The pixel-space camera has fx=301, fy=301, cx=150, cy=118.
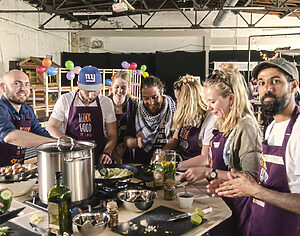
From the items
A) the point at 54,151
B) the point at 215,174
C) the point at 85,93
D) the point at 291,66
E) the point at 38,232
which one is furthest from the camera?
the point at 85,93

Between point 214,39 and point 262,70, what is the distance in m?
11.6

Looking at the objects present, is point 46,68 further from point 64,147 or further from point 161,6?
point 64,147

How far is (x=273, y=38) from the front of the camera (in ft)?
39.4

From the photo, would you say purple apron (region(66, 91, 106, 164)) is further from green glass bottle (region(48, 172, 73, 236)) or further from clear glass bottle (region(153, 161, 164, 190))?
green glass bottle (region(48, 172, 73, 236))

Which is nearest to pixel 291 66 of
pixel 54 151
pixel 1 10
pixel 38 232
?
pixel 54 151

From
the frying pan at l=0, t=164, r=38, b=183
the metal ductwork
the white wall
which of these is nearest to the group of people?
the frying pan at l=0, t=164, r=38, b=183

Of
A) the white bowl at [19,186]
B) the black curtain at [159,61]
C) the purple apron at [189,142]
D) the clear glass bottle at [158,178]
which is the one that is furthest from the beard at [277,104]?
the black curtain at [159,61]

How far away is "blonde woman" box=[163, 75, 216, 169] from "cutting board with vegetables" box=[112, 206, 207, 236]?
3.51 feet

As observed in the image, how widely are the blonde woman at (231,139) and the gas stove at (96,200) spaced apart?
494 mm

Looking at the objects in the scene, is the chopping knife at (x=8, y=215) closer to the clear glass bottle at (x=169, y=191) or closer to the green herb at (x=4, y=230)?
the green herb at (x=4, y=230)

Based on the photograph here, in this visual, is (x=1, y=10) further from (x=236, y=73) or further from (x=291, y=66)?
(x=291, y=66)

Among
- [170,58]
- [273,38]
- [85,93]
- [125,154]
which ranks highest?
[273,38]

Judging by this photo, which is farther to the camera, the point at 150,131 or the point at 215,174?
the point at 150,131

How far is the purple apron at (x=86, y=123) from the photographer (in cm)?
295
